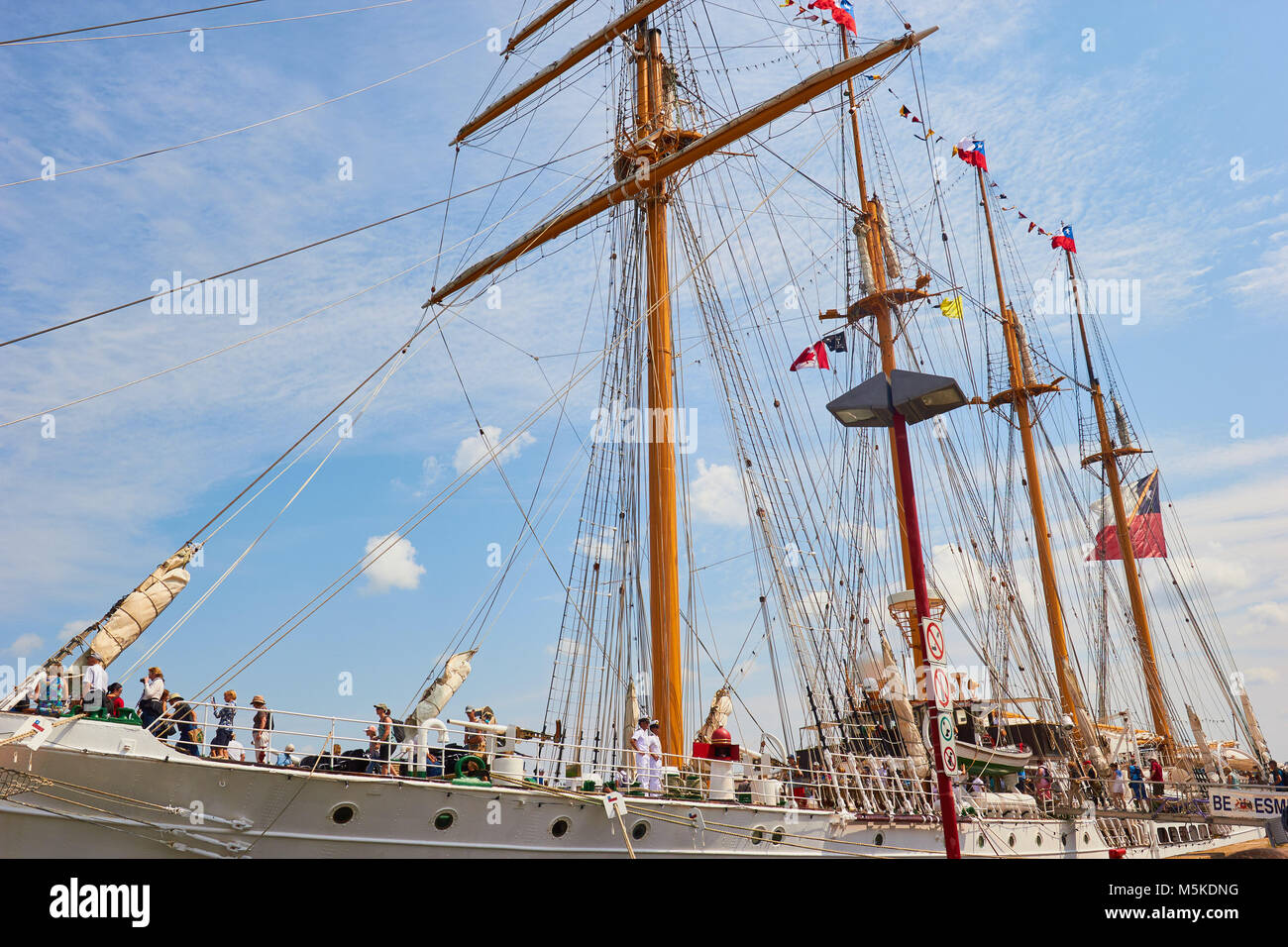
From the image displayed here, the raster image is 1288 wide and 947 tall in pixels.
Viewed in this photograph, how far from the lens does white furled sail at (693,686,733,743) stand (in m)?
17.8

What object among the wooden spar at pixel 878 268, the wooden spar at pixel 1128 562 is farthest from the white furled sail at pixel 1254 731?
the wooden spar at pixel 878 268

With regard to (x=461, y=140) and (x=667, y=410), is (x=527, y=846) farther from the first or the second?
(x=461, y=140)

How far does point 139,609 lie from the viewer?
1152 cm

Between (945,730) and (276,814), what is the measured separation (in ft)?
25.4

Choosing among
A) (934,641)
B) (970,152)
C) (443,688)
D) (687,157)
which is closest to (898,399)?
(934,641)

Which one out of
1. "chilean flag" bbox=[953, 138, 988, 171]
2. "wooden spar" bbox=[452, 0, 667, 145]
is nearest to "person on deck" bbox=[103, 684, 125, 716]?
"wooden spar" bbox=[452, 0, 667, 145]

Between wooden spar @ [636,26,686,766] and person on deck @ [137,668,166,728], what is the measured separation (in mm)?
7891

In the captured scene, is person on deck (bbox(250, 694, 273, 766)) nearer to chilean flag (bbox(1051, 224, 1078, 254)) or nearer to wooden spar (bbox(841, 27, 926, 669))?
wooden spar (bbox(841, 27, 926, 669))

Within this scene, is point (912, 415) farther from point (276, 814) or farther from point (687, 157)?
point (687, 157)

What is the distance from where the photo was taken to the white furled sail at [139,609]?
1112 cm

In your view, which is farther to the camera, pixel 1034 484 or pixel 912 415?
pixel 1034 484

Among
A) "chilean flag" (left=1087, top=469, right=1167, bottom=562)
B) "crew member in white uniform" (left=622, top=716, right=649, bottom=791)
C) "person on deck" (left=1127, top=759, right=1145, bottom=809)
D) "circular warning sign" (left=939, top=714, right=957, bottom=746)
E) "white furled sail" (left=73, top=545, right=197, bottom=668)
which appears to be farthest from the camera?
"chilean flag" (left=1087, top=469, right=1167, bottom=562)

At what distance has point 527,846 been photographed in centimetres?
1262
